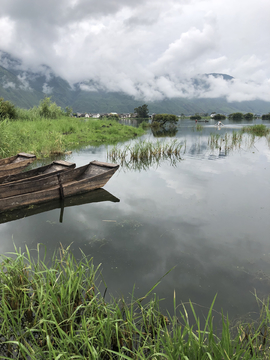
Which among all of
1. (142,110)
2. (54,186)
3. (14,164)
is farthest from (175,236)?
(142,110)

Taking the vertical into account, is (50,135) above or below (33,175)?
above

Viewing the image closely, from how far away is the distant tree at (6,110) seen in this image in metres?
Answer: 21.3

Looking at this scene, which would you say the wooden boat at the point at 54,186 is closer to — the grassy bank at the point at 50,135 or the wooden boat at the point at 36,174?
the wooden boat at the point at 36,174

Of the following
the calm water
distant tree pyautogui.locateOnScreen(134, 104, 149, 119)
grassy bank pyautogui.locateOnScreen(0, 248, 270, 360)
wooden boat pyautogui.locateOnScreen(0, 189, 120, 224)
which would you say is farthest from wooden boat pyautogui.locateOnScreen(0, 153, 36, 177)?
distant tree pyautogui.locateOnScreen(134, 104, 149, 119)

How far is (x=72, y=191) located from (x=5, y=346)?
5.10m

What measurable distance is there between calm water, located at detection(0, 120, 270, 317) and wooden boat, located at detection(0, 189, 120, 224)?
98 millimetres

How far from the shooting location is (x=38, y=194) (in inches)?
258

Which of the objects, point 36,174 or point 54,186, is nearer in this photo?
point 54,186

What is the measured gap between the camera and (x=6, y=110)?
71.4 feet

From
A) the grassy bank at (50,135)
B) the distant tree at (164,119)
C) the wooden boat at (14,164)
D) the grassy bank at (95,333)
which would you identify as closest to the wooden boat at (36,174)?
the wooden boat at (14,164)

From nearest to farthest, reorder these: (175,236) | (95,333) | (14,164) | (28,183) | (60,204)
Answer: (95,333) → (175,236) → (28,183) → (60,204) → (14,164)

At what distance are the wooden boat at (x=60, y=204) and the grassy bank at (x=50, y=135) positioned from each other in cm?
533

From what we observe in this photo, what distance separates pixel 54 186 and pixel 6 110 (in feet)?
62.0

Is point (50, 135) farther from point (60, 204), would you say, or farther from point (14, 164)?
point (60, 204)
